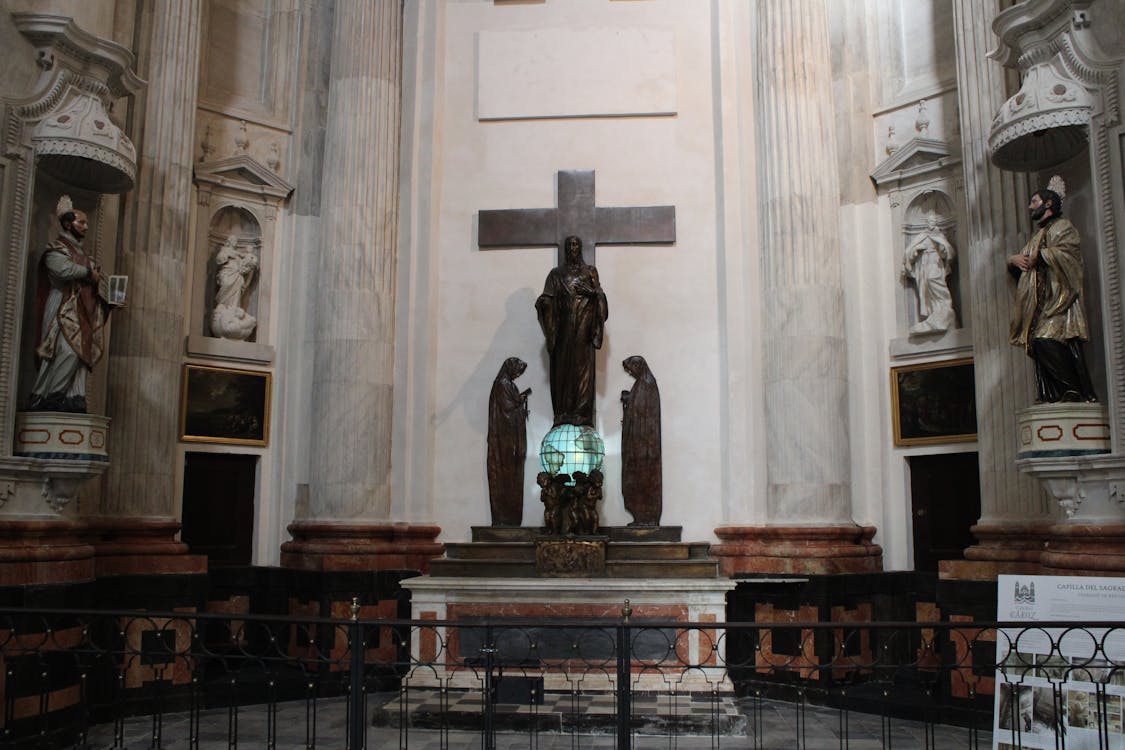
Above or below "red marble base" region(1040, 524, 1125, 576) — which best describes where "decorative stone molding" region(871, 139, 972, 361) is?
above

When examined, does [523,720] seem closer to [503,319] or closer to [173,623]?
[173,623]

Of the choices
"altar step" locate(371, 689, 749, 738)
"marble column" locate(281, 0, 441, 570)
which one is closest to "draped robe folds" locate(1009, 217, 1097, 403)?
"altar step" locate(371, 689, 749, 738)

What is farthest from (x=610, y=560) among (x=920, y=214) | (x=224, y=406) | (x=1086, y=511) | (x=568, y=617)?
(x=920, y=214)

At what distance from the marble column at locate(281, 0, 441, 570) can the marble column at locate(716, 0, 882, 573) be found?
145 inches

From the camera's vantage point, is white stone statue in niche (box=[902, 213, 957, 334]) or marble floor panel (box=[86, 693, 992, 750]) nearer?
marble floor panel (box=[86, 693, 992, 750])

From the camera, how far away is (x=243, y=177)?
11539 mm

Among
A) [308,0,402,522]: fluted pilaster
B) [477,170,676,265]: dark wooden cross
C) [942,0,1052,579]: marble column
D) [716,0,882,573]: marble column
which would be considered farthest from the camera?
[477,170,676,265]: dark wooden cross

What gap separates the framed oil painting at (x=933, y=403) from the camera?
10.4 metres

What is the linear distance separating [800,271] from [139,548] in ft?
22.7

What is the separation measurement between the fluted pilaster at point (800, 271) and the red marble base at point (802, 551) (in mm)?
157

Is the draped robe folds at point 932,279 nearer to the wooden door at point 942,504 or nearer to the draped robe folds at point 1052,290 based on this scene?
the wooden door at point 942,504

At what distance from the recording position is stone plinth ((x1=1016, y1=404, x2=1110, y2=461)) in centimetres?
757

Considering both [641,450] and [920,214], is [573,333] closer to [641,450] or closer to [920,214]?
[641,450]

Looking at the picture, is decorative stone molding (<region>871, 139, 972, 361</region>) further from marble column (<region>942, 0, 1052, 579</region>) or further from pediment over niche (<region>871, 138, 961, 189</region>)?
marble column (<region>942, 0, 1052, 579</region>)
